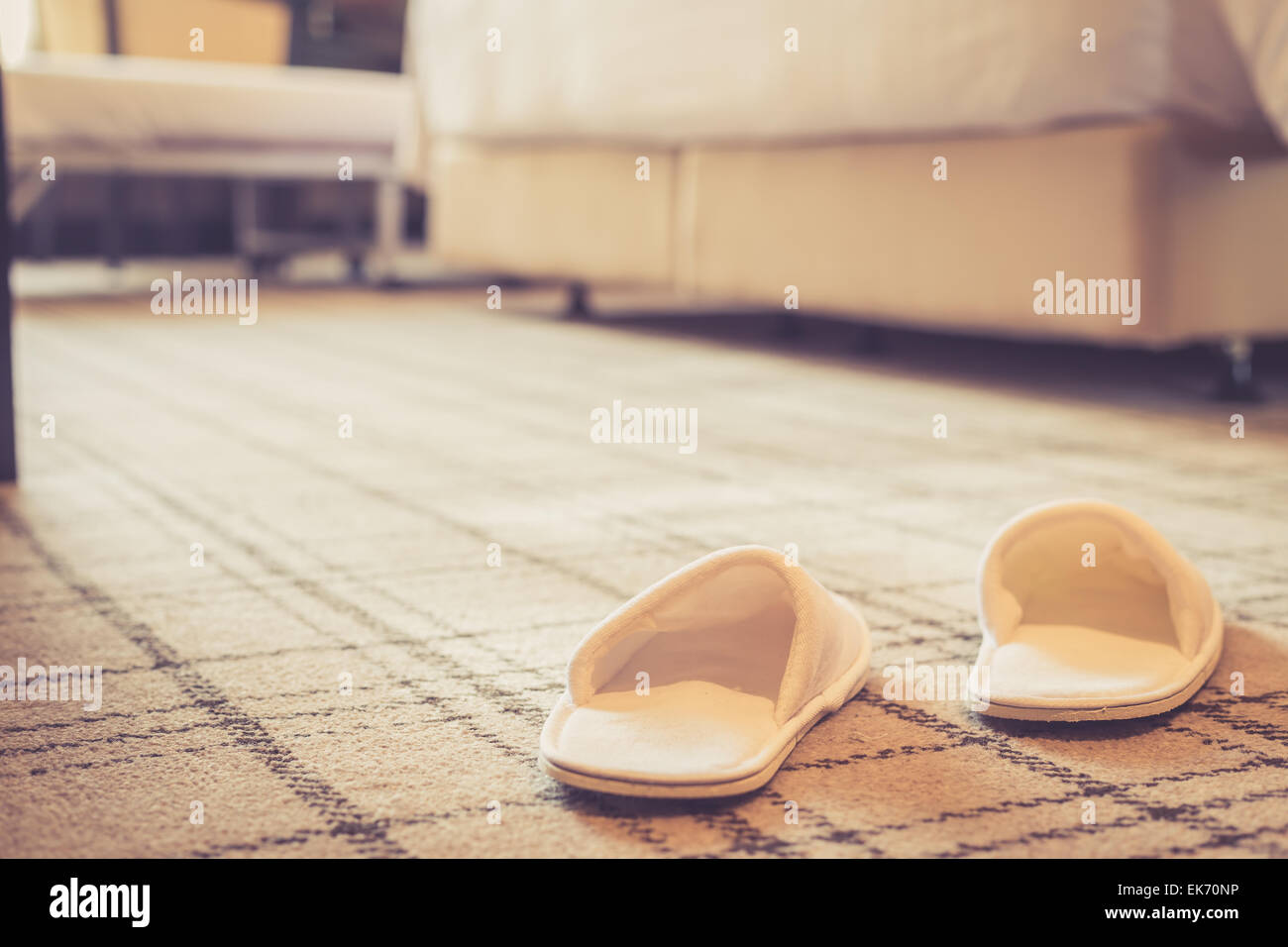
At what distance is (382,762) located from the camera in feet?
2.03

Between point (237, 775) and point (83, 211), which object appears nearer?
point (237, 775)

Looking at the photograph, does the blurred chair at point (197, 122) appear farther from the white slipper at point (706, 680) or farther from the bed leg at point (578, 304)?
the white slipper at point (706, 680)

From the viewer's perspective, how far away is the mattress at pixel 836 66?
153 cm

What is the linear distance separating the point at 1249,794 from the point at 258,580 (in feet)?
2.03

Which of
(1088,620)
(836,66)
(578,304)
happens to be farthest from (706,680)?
(578,304)

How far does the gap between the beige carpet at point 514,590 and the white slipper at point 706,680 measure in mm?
15

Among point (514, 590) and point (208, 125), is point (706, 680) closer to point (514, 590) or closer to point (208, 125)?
point (514, 590)

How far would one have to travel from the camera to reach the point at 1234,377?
5.72ft

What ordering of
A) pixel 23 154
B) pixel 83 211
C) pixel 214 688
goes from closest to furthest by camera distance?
pixel 214 688
pixel 23 154
pixel 83 211

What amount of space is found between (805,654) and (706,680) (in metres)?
0.06

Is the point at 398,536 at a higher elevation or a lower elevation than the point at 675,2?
lower
